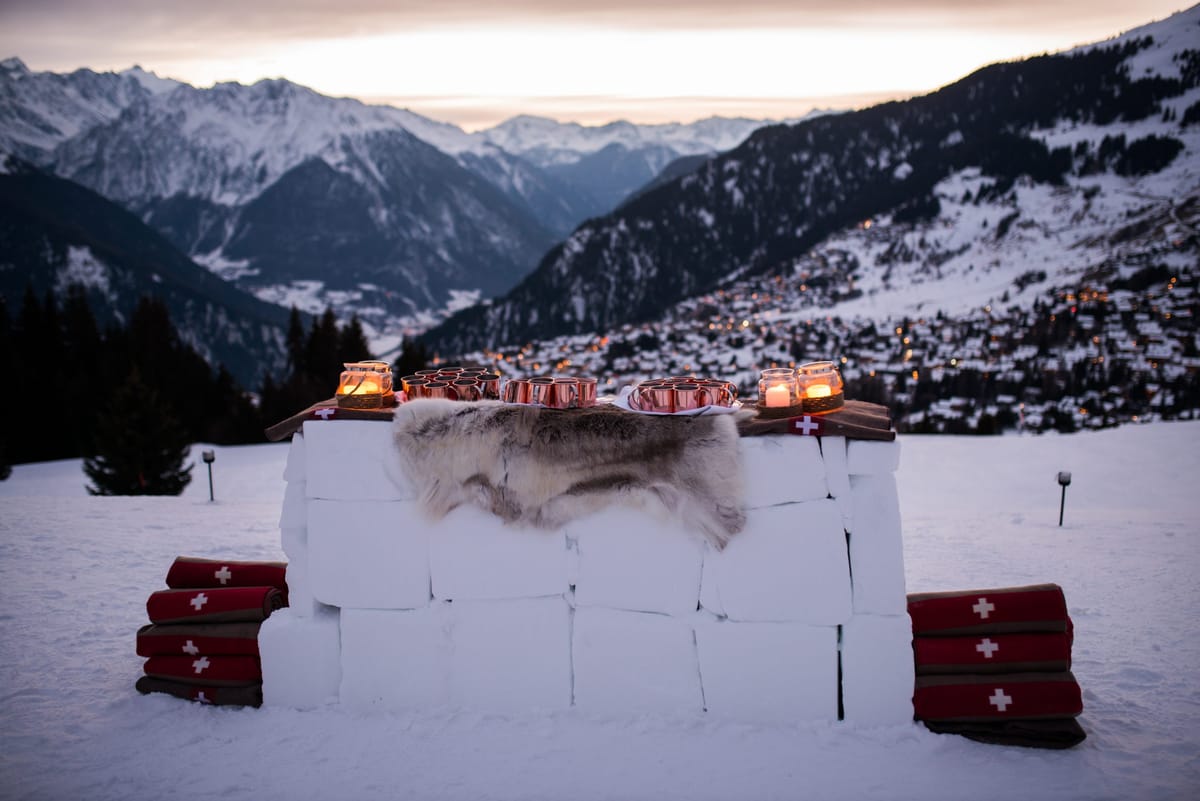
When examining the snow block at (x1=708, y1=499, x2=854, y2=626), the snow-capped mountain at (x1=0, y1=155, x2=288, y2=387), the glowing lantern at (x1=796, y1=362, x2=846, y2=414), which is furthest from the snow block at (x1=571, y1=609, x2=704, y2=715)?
the snow-capped mountain at (x1=0, y1=155, x2=288, y2=387)

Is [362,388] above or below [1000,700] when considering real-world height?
above

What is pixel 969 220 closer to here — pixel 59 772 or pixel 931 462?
pixel 931 462

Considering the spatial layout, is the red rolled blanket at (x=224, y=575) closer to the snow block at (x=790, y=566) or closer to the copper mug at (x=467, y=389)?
the copper mug at (x=467, y=389)

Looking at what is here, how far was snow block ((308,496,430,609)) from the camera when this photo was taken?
4938 millimetres

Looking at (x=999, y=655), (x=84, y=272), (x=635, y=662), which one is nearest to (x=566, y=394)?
(x=635, y=662)

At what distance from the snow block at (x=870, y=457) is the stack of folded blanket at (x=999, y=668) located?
988 mm

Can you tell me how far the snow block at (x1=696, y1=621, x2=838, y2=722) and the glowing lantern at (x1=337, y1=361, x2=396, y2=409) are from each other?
2.40 metres

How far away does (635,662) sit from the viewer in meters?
4.89

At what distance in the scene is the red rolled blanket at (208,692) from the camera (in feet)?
16.9

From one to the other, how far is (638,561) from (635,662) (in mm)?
625

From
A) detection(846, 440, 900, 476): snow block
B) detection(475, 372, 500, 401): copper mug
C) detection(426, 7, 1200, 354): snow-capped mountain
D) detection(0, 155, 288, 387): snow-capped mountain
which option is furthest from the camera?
detection(0, 155, 288, 387): snow-capped mountain

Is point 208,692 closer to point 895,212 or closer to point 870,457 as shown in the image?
point 870,457

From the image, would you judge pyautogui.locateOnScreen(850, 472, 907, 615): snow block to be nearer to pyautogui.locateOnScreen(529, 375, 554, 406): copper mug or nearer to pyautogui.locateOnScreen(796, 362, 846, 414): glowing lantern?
pyautogui.locateOnScreen(796, 362, 846, 414): glowing lantern

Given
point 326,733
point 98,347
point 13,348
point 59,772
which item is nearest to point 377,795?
point 326,733
